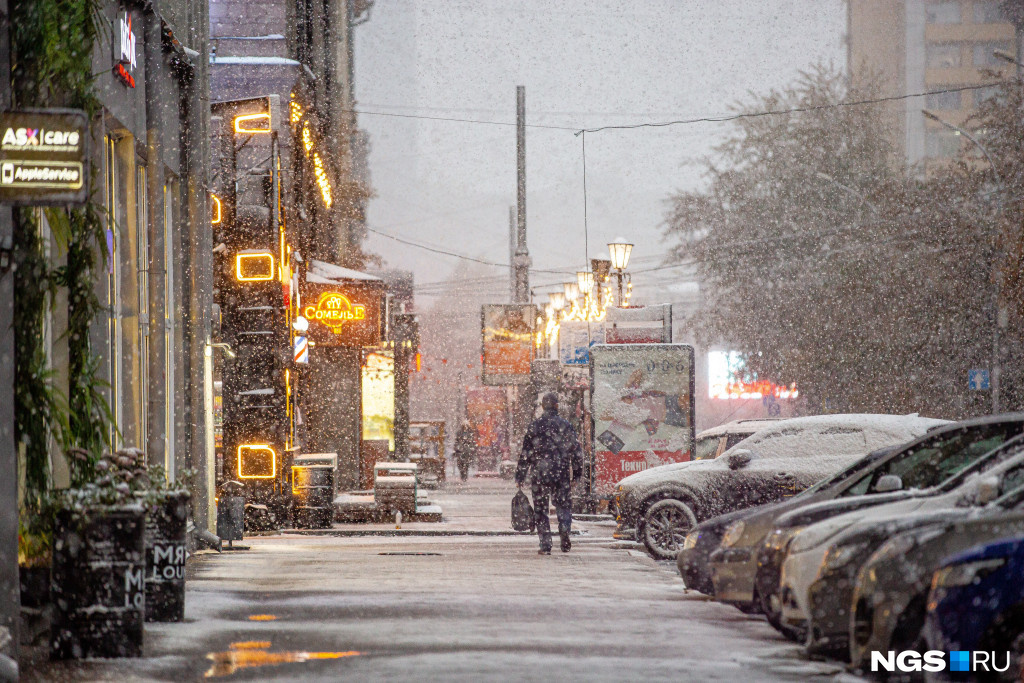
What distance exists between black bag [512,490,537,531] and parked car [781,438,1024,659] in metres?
8.23

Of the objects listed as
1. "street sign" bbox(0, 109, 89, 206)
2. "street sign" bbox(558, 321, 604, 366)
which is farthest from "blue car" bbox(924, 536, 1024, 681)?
"street sign" bbox(558, 321, 604, 366)

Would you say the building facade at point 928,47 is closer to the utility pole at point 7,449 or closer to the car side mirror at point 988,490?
the car side mirror at point 988,490

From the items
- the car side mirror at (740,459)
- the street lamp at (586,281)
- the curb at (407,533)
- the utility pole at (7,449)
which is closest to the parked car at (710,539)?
the car side mirror at (740,459)

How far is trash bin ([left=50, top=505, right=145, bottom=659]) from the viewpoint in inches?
341

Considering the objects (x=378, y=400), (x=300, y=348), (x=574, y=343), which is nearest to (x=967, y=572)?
(x=300, y=348)

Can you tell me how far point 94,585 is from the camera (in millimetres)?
8680

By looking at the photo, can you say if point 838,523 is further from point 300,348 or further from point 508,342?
point 508,342

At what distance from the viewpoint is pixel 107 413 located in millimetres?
9992

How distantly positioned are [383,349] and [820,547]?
3001 centimetres

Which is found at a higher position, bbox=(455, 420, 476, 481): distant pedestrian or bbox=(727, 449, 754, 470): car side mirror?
bbox=(727, 449, 754, 470): car side mirror

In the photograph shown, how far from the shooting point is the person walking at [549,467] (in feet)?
54.8

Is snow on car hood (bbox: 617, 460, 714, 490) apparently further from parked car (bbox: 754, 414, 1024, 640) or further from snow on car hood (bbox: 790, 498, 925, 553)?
snow on car hood (bbox: 790, 498, 925, 553)

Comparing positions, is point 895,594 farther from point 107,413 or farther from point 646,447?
point 646,447

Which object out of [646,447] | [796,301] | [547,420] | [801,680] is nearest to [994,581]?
[801,680]
